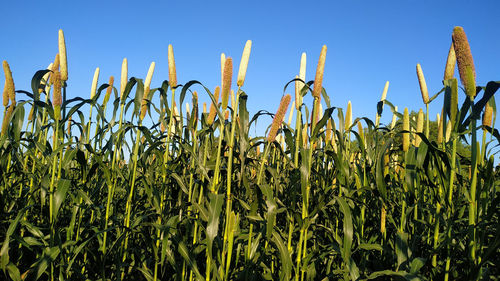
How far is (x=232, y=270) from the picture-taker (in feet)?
8.84

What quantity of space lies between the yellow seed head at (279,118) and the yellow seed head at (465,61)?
1.16 m

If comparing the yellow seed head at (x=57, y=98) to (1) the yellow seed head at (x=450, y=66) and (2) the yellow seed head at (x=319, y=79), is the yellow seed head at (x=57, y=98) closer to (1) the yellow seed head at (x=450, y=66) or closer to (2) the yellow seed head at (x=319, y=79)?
(2) the yellow seed head at (x=319, y=79)

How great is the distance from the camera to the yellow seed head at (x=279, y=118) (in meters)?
2.65

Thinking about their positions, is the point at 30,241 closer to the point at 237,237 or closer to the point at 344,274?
the point at 237,237

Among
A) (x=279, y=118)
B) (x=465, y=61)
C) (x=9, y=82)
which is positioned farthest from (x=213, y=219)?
(x=9, y=82)

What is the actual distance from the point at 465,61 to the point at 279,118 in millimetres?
1255

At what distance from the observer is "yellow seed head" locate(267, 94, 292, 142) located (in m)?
2.65

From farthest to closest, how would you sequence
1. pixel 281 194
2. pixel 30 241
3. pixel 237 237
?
pixel 281 194 < pixel 237 237 < pixel 30 241

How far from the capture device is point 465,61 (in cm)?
198

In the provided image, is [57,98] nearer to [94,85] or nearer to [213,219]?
[94,85]

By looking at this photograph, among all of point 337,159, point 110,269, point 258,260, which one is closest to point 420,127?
point 337,159

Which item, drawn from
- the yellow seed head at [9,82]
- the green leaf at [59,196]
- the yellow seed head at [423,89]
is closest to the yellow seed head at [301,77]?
the yellow seed head at [423,89]

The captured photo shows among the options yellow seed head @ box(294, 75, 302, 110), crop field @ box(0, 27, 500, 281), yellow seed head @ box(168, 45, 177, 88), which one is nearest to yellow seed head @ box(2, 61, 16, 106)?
crop field @ box(0, 27, 500, 281)

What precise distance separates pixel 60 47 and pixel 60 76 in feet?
0.76
